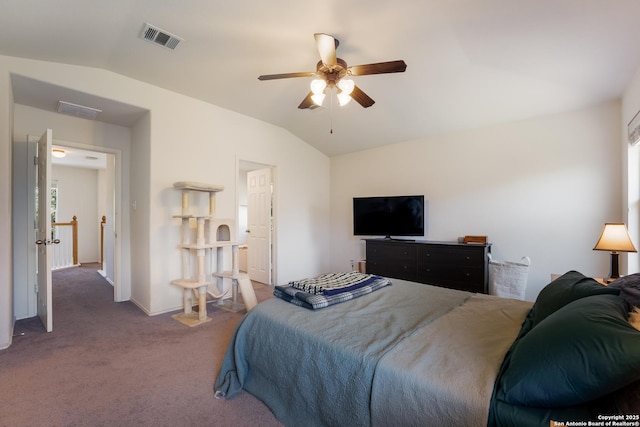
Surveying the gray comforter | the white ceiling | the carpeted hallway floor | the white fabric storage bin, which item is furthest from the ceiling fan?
the white fabric storage bin

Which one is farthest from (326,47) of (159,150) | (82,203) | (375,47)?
(82,203)

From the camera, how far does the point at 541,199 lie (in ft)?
11.3

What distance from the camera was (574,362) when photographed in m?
0.87

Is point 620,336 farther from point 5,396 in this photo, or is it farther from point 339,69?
point 5,396

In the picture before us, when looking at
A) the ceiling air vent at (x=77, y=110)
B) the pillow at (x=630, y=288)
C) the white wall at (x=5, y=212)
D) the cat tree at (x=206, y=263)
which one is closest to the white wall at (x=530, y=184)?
the pillow at (x=630, y=288)

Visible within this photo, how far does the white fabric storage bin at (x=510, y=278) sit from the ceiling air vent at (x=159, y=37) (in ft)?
13.4

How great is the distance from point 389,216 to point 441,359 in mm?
3381

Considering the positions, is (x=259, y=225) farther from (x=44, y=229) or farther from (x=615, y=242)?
Result: (x=615, y=242)

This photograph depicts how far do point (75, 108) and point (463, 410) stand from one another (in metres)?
4.49

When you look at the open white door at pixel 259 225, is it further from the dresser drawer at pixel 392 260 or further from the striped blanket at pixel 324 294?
the striped blanket at pixel 324 294

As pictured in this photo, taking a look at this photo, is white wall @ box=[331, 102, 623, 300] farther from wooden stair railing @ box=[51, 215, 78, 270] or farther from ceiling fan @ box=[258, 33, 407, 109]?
wooden stair railing @ box=[51, 215, 78, 270]

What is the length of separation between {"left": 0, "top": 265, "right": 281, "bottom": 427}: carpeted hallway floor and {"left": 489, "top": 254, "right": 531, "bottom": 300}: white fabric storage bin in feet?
9.64

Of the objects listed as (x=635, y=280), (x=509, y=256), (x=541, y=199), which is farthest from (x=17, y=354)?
(x=541, y=199)

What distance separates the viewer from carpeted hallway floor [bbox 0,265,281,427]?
1.70 metres
